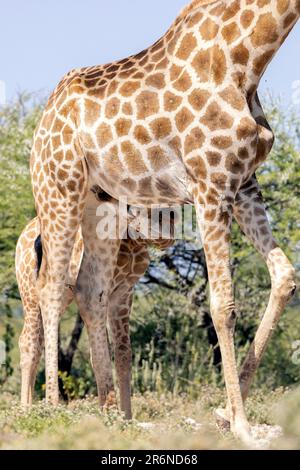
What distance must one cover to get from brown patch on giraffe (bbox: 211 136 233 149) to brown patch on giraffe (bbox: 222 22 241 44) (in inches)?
30.2

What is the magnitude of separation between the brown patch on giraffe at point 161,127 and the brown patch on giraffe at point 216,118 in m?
0.37

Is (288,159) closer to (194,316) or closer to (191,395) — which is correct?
(194,316)

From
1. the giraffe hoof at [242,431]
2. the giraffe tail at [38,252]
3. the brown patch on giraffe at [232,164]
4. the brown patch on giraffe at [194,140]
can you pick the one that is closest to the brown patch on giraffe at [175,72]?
the brown patch on giraffe at [194,140]

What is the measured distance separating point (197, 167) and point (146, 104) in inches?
33.2

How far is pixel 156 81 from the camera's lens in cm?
761

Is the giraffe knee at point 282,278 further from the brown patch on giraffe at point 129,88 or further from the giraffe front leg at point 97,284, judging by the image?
the giraffe front leg at point 97,284

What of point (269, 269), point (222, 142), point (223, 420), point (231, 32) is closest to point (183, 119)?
point (222, 142)

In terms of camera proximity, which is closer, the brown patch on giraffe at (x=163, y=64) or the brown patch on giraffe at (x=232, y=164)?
the brown patch on giraffe at (x=232, y=164)

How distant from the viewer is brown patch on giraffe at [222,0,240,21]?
7.25 meters

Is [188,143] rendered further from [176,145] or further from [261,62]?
[261,62]

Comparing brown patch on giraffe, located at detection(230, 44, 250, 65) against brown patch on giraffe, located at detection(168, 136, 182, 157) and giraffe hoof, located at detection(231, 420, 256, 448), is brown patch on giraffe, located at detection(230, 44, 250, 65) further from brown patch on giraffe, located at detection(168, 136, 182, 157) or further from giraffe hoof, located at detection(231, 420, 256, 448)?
giraffe hoof, located at detection(231, 420, 256, 448)

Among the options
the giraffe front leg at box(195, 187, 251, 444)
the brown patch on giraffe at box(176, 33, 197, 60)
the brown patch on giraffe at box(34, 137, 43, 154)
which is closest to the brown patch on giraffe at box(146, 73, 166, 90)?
the brown patch on giraffe at box(176, 33, 197, 60)

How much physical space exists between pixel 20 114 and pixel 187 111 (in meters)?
12.2

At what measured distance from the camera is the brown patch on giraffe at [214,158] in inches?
277
